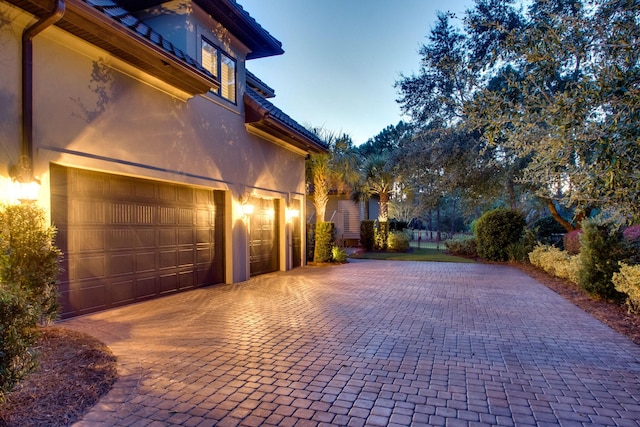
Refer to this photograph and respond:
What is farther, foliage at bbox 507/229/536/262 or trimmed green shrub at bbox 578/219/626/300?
foliage at bbox 507/229/536/262

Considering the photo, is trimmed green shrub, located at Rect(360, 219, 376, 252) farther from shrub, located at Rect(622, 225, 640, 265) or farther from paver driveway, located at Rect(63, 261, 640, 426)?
shrub, located at Rect(622, 225, 640, 265)

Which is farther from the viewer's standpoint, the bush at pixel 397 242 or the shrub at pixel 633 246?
the bush at pixel 397 242

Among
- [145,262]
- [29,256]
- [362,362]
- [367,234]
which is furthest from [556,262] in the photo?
[29,256]

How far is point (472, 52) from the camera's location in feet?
45.6

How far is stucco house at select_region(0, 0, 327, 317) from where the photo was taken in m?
4.92

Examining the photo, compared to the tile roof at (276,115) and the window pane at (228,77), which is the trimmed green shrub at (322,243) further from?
the window pane at (228,77)

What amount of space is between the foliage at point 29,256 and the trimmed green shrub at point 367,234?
17.5m

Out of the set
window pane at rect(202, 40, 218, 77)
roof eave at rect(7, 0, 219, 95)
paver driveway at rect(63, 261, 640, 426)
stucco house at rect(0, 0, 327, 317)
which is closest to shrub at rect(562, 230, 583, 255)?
paver driveway at rect(63, 261, 640, 426)

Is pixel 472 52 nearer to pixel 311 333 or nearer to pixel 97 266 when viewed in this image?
pixel 311 333

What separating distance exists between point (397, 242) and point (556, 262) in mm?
10446

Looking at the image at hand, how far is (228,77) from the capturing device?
9633mm

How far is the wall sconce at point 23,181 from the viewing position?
475 centimetres

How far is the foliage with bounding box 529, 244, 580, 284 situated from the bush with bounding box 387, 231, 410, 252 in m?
7.93

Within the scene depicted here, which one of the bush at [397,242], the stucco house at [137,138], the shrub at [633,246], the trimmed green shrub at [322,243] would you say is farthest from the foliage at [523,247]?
the stucco house at [137,138]
